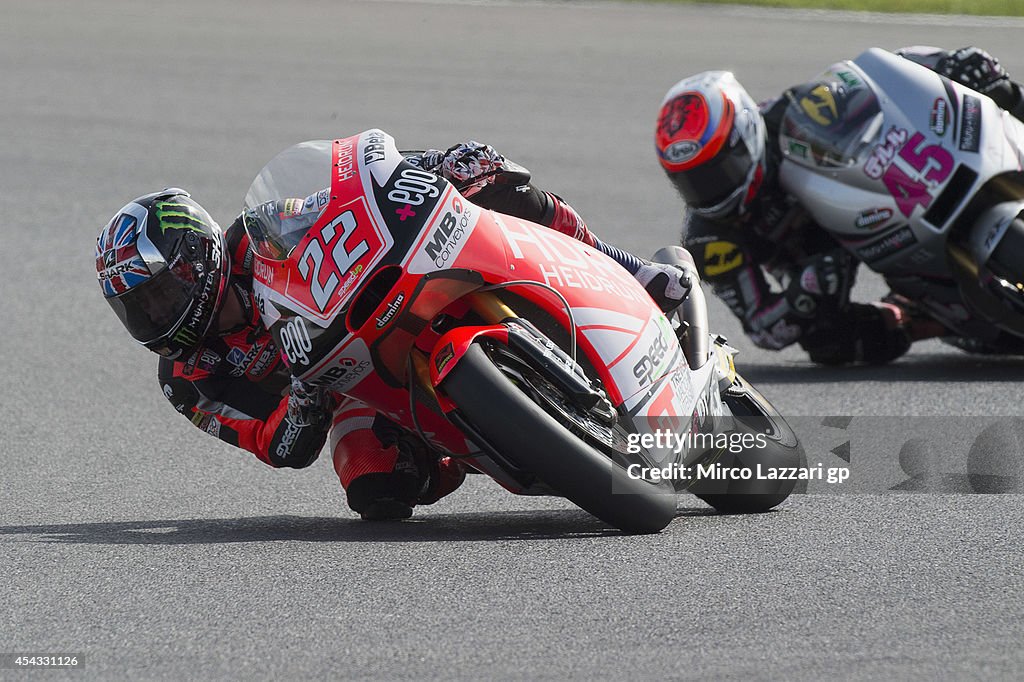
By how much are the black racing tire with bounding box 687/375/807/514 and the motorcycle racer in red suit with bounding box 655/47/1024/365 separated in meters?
2.56

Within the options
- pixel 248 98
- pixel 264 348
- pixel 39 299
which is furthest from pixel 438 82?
pixel 264 348

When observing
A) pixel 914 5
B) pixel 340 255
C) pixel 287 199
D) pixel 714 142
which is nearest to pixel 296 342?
pixel 340 255

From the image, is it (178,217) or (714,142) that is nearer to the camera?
(178,217)

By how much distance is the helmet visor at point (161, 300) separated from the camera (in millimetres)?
5105

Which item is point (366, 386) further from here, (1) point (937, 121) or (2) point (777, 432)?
(1) point (937, 121)

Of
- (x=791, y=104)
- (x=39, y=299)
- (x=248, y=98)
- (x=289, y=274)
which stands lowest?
(x=248, y=98)

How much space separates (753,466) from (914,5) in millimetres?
15762

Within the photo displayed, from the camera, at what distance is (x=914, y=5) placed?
19781mm

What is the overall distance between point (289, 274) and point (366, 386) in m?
0.42

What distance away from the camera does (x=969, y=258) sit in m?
7.64

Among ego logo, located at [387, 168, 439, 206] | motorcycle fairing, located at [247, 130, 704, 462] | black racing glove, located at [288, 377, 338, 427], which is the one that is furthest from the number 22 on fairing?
black racing glove, located at [288, 377, 338, 427]

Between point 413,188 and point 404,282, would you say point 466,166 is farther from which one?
point 404,282

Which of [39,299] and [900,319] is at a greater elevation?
[900,319]

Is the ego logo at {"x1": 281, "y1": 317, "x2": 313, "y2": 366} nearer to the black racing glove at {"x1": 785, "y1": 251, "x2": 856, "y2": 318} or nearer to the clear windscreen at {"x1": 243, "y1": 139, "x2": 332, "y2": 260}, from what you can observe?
the clear windscreen at {"x1": 243, "y1": 139, "x2": 332, "y2": 260}
